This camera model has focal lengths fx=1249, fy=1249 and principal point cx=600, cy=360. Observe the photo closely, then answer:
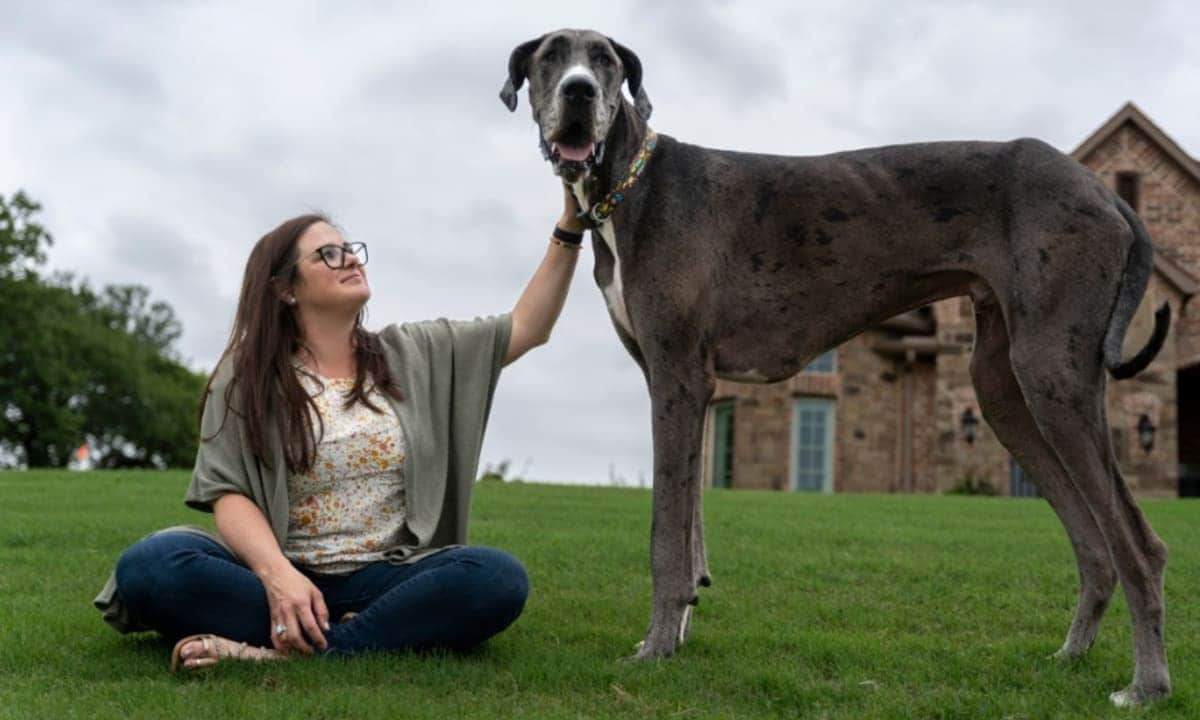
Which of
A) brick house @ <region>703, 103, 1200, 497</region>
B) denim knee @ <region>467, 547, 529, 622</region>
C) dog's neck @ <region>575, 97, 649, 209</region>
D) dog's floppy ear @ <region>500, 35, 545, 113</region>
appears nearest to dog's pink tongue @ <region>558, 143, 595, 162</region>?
dog's neck @ <region>575, 97, 649, 209</region>

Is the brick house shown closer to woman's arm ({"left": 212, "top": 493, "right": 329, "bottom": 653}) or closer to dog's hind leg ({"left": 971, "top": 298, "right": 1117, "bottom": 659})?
dog's hind leg ({"left": 971, "top": 298, "right": 1117, "bottom": 659})

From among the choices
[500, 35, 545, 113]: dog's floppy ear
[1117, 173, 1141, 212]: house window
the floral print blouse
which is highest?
[1117, 173, 1141, 212]: house window

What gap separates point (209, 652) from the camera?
451 cm

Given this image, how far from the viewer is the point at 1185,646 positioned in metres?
5.11

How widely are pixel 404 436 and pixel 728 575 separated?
2.87m

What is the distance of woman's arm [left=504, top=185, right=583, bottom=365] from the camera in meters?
5.41

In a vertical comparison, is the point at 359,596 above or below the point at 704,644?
above

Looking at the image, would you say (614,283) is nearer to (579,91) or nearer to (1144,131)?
(579,91)

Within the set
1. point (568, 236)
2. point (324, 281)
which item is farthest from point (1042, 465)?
point (324, 281)

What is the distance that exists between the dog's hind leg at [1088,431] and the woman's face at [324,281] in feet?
8.33

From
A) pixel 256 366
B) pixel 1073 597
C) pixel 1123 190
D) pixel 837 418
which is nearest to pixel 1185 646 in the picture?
pixel 1073 597

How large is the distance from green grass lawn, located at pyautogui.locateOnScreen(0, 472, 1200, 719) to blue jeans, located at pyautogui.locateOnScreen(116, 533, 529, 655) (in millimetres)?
137

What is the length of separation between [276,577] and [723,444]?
71.8 feet

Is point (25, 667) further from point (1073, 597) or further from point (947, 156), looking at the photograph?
point (1073, 597)
